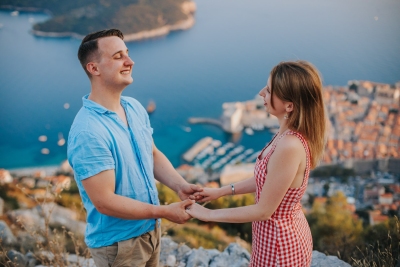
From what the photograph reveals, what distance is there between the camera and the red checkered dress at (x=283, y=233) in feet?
4.31

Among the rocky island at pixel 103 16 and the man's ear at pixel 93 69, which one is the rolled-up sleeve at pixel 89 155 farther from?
the rocky island at pixel 103 16

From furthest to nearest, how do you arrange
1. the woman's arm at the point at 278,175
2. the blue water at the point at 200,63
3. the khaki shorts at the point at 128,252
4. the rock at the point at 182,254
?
the blue water at the point at 200,63 → the rock at the point at 182,254 → the khaki shorts at the point at 128,252 → the woman's arm at the point at 278,175

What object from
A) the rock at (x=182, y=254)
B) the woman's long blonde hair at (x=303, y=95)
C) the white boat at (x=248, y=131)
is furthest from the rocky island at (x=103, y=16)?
the woman's long blonde hair at (x=303, y=95)

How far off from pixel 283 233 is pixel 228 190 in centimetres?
45

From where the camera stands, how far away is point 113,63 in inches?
58.1

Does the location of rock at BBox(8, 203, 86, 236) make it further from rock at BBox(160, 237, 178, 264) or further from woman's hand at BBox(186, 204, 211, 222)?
woman's hand at BBox(186, 204, 211, 222)

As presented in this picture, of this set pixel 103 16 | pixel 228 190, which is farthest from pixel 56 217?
pixel 103 16

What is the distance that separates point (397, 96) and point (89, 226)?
35.5m

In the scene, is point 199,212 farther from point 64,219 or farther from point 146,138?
point 64,219

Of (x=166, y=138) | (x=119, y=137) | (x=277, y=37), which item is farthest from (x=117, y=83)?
(x=277, y=37)

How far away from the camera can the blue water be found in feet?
98.2

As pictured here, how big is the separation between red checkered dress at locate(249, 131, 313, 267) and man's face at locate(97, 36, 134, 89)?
654 mm

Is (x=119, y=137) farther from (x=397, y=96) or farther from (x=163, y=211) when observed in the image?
(x=397, y=96)

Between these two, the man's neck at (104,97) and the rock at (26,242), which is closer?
the man's neck at (104,97)
